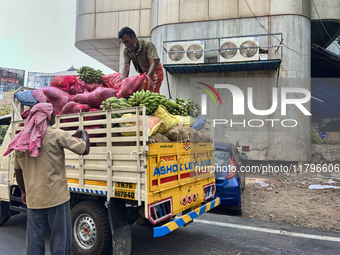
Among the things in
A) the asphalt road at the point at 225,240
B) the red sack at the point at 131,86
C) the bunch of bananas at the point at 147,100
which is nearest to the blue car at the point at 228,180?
the asphalt road at the point at 225,240

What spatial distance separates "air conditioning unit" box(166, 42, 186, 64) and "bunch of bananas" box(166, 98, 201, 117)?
7.26 meters

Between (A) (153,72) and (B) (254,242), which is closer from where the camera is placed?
(B) (254,242)

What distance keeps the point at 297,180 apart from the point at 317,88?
7974mm

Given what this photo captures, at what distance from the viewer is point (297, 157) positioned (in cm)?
1118

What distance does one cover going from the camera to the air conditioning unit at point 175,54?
11977mm

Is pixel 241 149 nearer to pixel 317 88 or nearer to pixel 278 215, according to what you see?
pixel 278 215

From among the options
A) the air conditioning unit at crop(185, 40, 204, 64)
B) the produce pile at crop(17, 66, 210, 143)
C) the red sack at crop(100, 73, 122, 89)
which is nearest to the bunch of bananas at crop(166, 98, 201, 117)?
the produce pile at crop(17, 66, 210, 143)

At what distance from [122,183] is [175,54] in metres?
9.74

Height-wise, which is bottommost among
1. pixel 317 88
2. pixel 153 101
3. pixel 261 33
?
pixel 153 101

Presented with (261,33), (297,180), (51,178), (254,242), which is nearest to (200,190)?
(254,242)

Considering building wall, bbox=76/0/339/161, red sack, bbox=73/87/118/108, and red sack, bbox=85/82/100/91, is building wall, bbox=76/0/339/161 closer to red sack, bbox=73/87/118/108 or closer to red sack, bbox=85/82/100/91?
red sack, bbox=85/82/100/91

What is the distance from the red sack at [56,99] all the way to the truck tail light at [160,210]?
2.69 meters

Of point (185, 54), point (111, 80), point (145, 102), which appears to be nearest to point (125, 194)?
point (145, 102)

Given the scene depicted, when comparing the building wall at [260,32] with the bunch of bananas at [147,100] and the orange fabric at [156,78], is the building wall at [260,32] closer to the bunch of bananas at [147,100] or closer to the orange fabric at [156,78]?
the orange fabric at [156,78]
